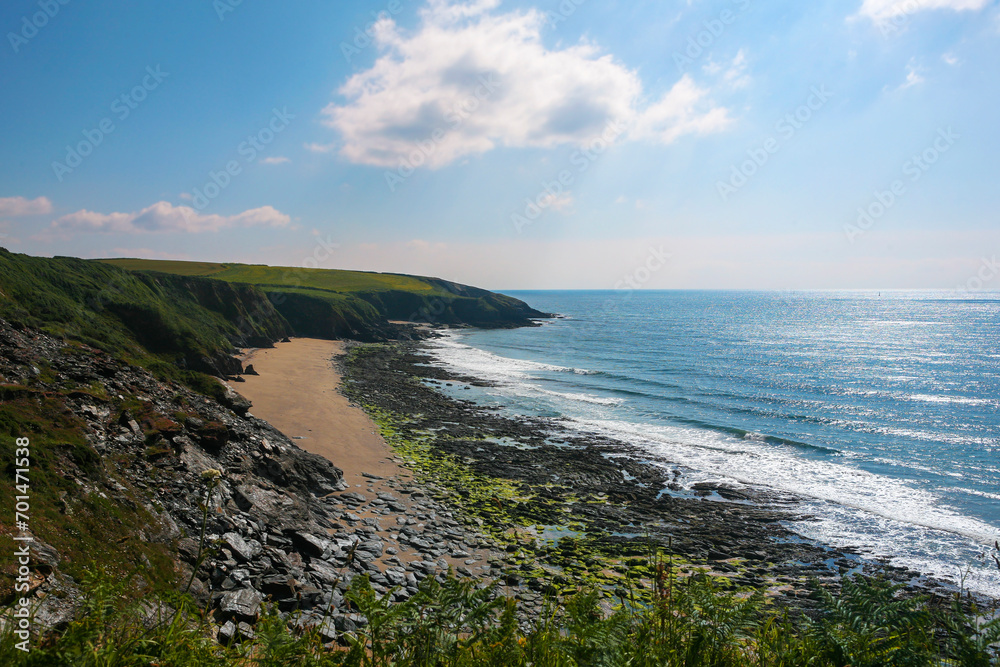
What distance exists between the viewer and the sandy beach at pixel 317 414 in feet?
67.6

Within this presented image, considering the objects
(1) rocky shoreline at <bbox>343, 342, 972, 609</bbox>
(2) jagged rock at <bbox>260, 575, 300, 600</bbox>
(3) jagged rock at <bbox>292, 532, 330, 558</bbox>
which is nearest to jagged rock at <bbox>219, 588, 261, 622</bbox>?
(2) jagged rock at <bbox>260, 575, 300, 600</bbox>

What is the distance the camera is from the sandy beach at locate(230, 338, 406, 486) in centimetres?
2061

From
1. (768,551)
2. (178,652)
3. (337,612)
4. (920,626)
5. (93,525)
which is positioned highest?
(920,626)

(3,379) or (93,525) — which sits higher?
(3,379)

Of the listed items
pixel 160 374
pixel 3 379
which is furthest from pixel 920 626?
pixel 160 374

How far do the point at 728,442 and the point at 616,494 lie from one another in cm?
1172

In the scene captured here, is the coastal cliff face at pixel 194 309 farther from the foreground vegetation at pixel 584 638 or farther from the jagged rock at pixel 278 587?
the foreground vegetation at pixel 584 638

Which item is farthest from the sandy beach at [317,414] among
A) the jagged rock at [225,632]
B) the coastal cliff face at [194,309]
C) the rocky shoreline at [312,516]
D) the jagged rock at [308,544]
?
the jagged rock at [225,632]

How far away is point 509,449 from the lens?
25062mm

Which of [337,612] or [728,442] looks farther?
[728,442]

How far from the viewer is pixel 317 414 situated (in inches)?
1046

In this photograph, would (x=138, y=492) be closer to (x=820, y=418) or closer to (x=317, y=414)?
(x=317, y=414)

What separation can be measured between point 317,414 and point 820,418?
32.6m

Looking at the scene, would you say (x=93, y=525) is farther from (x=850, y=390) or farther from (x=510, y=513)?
(x=850, y=390)
